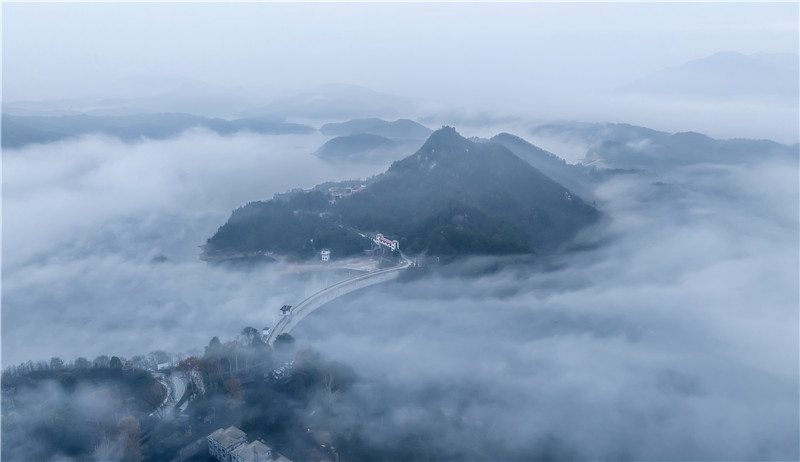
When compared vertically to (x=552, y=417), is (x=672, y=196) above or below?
above

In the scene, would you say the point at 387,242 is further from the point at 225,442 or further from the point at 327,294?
the point at 225,442

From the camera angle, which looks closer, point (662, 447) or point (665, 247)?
point (662, 447)

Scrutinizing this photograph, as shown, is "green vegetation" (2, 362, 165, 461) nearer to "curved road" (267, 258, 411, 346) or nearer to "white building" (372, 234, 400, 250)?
"curved road" (267, 258, 411, 346)

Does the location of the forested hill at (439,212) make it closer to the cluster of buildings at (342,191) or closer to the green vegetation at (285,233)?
the green vegetation at (285,233)

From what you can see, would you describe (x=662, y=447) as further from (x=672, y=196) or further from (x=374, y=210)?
(x=672, y=196)

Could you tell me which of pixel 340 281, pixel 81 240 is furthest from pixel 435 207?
pixel 81 240

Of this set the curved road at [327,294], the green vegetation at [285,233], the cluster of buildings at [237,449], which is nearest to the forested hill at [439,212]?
the green vegetation at [285,233]
